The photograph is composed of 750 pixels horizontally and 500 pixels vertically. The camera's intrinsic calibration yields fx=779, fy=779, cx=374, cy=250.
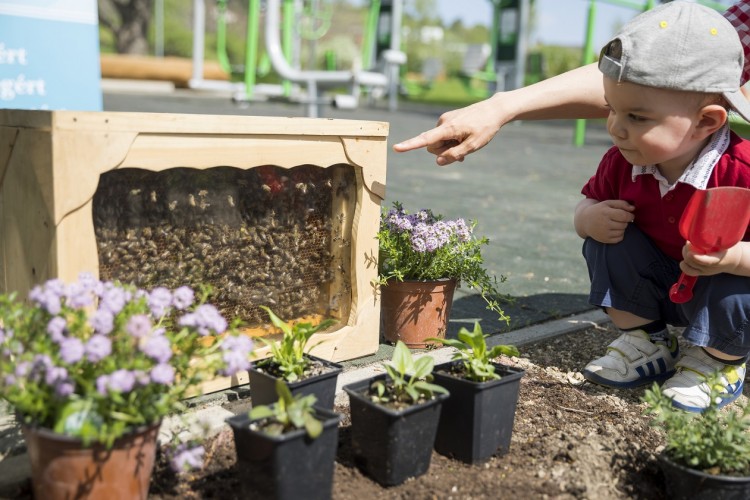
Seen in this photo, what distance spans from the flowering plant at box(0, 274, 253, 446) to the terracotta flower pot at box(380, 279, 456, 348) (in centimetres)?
107

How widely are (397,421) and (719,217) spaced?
1029mm

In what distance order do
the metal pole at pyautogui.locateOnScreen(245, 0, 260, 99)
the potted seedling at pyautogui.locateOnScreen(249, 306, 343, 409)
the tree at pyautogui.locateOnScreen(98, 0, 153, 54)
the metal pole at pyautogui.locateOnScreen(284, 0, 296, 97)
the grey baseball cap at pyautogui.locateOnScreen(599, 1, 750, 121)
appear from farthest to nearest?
the tree at pyautogui.locateOnScreen(98, 0, 153, 54) → the metal pole at pyautogui.locateOnScreen(284, 0, 296, 97) → the metal pole at pyautogui.locateOnScreen(245, 0, 260, 99) → the grey baseball cap at pyautogui.locateOnScreen(599, 1, 750, 121) → the potted seedling at pyautogui.locateOnScreen(249, 306, 343, 409)

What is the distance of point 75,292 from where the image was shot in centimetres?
151

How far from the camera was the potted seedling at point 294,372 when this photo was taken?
74.4 inches

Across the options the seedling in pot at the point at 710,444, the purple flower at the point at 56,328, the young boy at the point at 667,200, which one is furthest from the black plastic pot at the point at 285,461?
the young boy at the point at 667,200

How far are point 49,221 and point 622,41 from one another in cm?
151

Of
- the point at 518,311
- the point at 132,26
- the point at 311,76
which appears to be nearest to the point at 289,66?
the point at 311,76

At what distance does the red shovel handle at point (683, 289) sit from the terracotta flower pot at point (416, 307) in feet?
2.33

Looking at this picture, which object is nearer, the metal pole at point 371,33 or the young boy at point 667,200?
the young boy at point 667,200

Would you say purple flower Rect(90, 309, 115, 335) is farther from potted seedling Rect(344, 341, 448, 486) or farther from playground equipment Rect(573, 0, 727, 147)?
playground equipment Rect(573, 0, 727, 147)

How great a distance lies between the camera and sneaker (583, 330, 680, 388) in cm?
246

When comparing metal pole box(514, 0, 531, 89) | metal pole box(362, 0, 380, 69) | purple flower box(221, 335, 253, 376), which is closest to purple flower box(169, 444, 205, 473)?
purple flower box(221, 335, 253, 376)

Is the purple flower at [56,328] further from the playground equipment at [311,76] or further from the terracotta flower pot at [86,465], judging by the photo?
the playground equipment at [311,76]

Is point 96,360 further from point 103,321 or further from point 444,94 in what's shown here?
point 444,94
